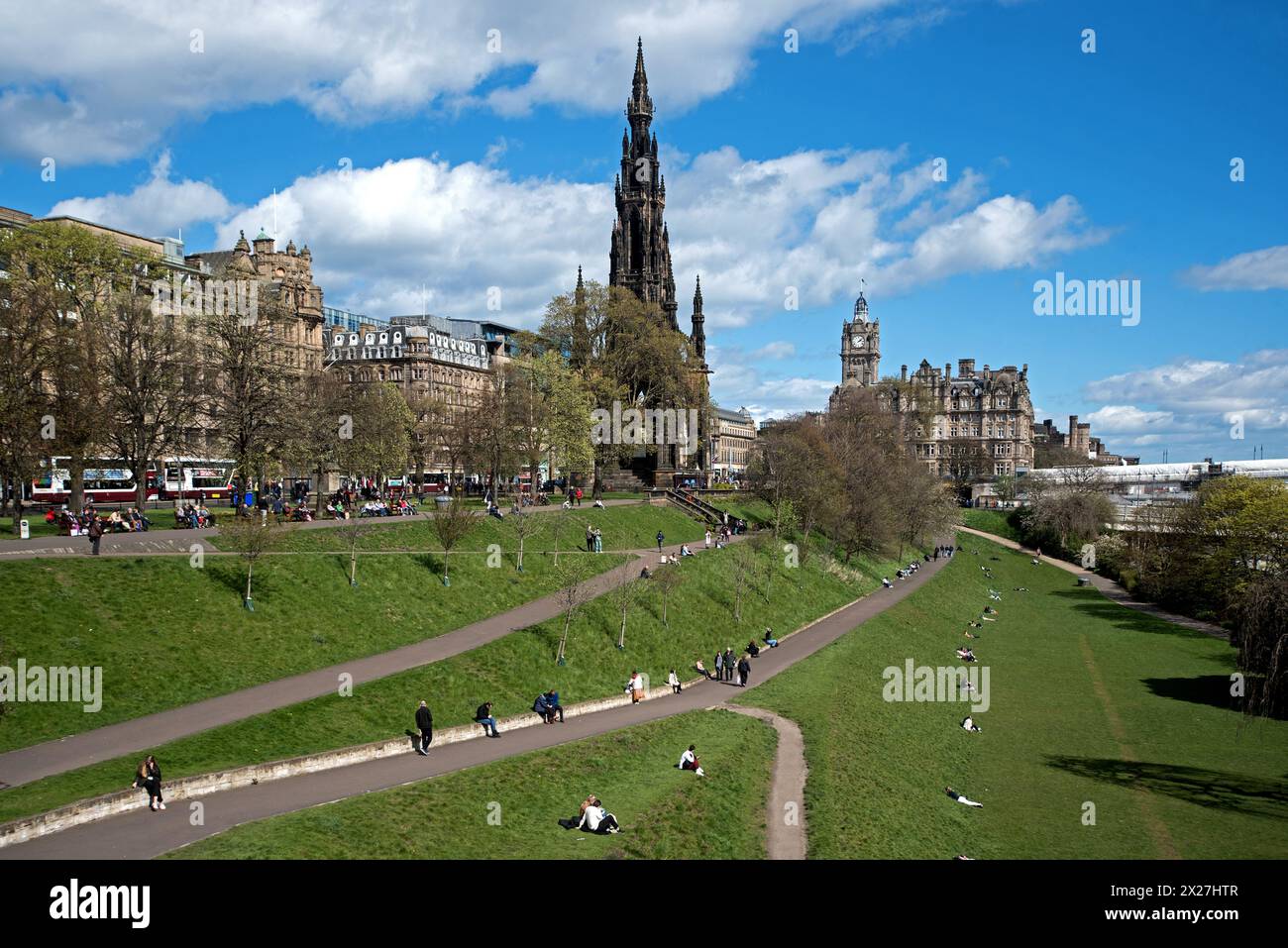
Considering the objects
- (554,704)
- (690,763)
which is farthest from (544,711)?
(690,763)

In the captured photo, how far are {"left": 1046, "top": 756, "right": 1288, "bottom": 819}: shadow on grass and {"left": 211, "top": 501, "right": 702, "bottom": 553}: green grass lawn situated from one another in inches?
1058

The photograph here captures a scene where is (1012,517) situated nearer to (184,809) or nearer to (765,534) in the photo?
(765,534)

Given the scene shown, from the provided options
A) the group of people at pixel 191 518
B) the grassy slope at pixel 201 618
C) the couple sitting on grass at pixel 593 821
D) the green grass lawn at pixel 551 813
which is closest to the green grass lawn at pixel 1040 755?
the green grass lawn at pixel 551 813

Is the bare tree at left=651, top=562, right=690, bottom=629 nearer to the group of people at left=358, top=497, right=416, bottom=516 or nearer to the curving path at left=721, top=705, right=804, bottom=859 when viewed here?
the curving path at left=721, top=705, right=804, bottom=859

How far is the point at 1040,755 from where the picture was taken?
105ft

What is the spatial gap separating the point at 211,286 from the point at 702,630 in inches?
2058

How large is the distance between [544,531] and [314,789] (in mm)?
31976

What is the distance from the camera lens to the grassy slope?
79.5 ft

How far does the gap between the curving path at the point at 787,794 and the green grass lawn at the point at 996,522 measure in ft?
313

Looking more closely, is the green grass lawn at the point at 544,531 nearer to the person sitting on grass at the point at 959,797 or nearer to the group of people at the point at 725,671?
the group of people at the point at 725,671

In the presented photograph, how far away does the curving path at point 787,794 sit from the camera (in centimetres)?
2122

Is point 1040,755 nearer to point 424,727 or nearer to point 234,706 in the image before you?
point 424,727
